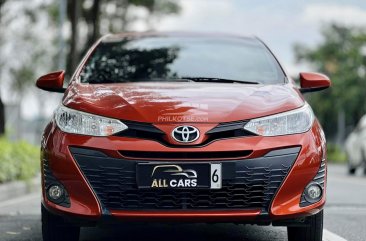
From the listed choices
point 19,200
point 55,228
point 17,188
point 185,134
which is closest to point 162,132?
point 185,134

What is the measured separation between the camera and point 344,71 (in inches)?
2163

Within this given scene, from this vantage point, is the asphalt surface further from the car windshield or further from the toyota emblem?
the toyota emblem

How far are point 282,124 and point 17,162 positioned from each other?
7.20 m

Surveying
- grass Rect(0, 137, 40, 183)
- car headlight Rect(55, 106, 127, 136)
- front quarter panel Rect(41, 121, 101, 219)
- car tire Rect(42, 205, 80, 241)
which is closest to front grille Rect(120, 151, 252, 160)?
car headlight Rect(55, 106, 127, 136)

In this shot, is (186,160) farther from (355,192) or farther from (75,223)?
(355,192)

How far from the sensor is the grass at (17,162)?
34.0 ft

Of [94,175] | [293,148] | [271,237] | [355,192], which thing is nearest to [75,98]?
[94,175]

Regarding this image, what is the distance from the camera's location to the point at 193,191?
437 centimetres

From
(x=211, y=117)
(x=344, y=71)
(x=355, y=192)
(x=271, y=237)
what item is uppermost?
(x=211, y=117)

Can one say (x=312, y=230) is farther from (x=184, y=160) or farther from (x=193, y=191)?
(x=184, y=160)

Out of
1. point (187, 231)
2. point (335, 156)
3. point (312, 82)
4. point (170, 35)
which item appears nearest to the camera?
point (312, 82)

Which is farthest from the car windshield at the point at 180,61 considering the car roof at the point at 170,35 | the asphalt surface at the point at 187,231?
the asphalt surface at the point at 187,231

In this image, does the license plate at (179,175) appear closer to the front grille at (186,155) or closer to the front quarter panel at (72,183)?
the front grille at (186,155)

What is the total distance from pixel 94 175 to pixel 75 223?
1.10 feet
